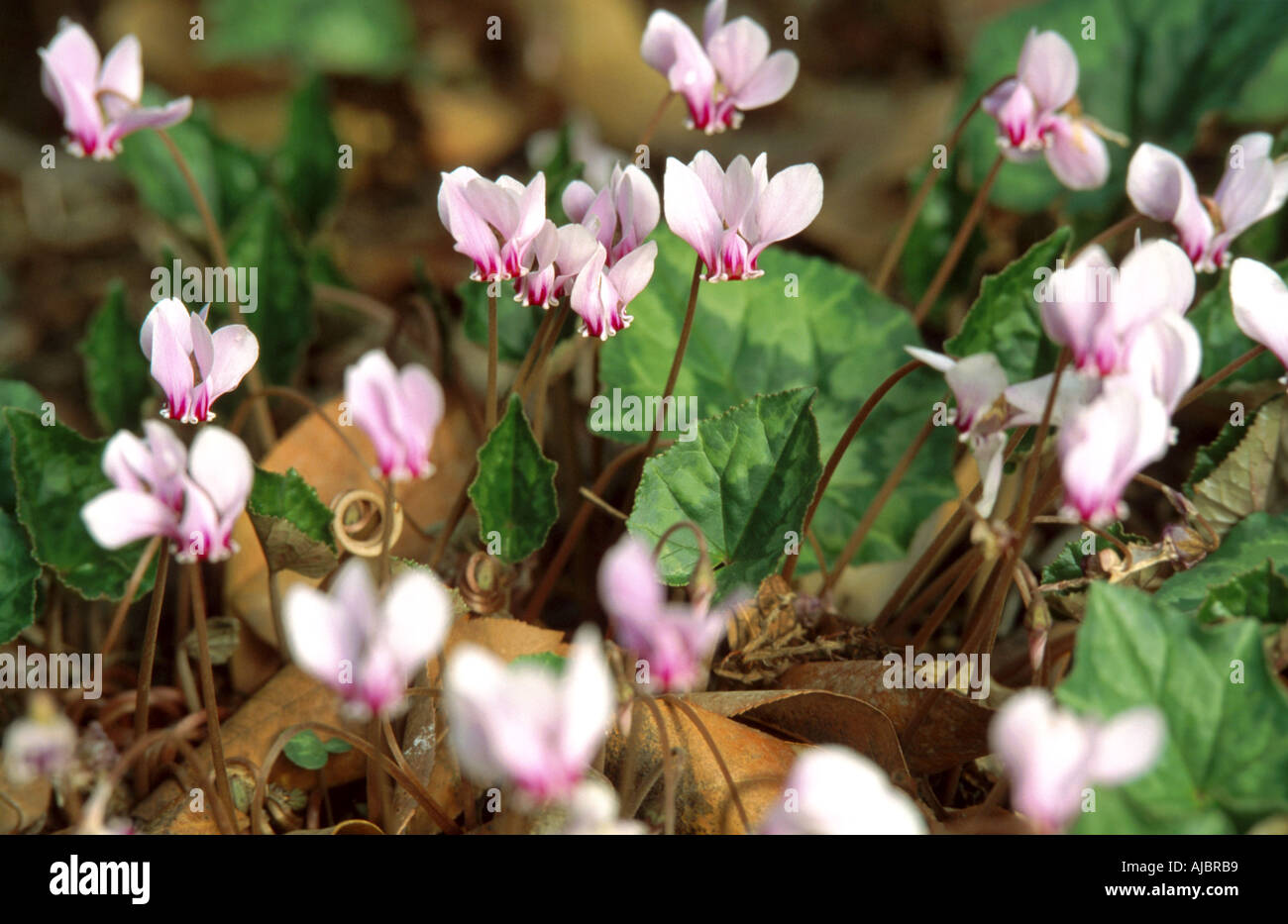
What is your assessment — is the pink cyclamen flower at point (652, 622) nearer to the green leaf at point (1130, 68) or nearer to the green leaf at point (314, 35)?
the green leaf at point (1130, 68)

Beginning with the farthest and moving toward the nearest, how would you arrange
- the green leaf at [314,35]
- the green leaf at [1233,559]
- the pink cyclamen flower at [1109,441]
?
1. the green leaf at [314,35]
2. the green leaf at [1233,559]
3. the pink cyclamen flower at [1109,441]

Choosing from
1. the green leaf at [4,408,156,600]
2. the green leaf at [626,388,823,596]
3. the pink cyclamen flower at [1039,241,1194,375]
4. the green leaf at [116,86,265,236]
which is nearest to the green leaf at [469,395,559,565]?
the green leaf at [626,388,823,596]

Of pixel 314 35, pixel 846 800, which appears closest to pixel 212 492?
pixel 846 800

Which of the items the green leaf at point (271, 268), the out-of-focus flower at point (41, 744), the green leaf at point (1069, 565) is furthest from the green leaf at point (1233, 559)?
the green leaf at point (271, 268)

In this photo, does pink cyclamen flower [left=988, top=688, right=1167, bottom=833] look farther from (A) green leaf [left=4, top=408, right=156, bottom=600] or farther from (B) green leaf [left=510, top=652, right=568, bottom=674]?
(A) green leaf [left=4, top=408, right=156, bottom=600]

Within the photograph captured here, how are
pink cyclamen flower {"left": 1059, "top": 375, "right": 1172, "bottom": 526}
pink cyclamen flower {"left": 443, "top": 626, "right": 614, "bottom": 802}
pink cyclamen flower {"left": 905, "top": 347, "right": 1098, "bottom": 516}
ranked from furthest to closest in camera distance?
pink cyclamen flower {"left": 905, "top": 347, "right": 1098, "bottom": 516} < pink cyclamen flower {"left": 1059, "top": 375, "right": 1172, "bottom": 526} < pink cyclamen flower {"left": 443, "top": 626, "right": 614, "bottom": 802}

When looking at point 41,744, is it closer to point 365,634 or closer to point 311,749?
point 365,634
